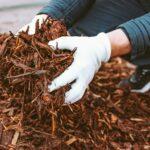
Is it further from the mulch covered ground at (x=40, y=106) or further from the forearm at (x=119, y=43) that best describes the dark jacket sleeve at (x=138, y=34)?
the mulch covered ground at (x=40, y=106)

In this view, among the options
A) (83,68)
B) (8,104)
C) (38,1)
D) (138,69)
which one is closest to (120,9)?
(138,69)

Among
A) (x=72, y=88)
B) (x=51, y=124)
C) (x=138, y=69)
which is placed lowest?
(x=138, y=69)

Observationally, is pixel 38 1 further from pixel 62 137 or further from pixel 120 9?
pixel 62 137

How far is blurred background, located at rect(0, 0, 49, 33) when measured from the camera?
4480 millimetres

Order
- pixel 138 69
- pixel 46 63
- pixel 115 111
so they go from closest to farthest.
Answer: pixel 46 63 → pixel 115 111 → pixel 138 69

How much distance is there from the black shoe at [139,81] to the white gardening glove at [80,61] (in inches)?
45.7

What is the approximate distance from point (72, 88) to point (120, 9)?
1.04 metres

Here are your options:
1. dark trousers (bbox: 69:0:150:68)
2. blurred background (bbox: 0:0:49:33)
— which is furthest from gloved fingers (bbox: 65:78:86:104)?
blurred background (bbox: 0:0:49:33)

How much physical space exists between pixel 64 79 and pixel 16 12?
2.37 meters

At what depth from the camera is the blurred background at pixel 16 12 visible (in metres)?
4.48

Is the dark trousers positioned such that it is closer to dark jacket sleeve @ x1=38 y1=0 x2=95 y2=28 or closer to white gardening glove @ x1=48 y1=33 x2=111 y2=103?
dark jacket sleeve @ x1=38 y1=0 x2=95 y2=28

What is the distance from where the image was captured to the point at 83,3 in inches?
134

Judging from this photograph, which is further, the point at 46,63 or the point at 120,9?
the point at 120,9

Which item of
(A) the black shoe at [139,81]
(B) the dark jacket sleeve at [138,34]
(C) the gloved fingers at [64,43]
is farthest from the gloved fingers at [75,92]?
(A) the black shoe at [139,81]
